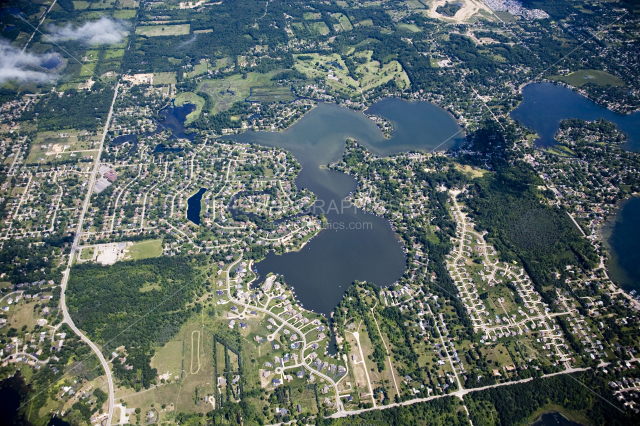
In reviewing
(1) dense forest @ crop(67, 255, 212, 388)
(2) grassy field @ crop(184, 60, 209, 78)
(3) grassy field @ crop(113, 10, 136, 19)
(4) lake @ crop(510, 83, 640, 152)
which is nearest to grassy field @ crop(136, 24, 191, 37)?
(3) grassy field @ crop(113, 10, 136, 19)

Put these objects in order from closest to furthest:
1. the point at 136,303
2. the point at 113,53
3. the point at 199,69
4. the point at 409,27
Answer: the point at 136,303, the point at 199,69, the point at 113,53, the point at 409,27

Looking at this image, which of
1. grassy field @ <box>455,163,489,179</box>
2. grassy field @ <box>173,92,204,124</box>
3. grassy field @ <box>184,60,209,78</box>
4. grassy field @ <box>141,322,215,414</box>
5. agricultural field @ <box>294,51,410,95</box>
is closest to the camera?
grassy field @ <box>141,322,215,414</box>

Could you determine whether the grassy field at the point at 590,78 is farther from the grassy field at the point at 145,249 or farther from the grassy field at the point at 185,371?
the grassy field at the point at 185,371

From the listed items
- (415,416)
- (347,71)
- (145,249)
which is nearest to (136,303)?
(145,249)

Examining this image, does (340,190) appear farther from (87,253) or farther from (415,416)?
(87,253)

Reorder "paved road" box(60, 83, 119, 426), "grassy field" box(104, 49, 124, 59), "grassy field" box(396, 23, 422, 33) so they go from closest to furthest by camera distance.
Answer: "paved road" box(60, 83, 119, 426) → "grassy field" box(104, 49, 124, 59) → "grassy field" box(396, 23, 422, 33)

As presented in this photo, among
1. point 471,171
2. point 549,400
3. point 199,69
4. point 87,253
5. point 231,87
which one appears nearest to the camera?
point 549,400

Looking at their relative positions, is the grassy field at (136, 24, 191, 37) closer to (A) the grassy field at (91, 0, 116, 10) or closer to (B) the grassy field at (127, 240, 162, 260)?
(A) the grassy field at (91, 0, 116, 10)
